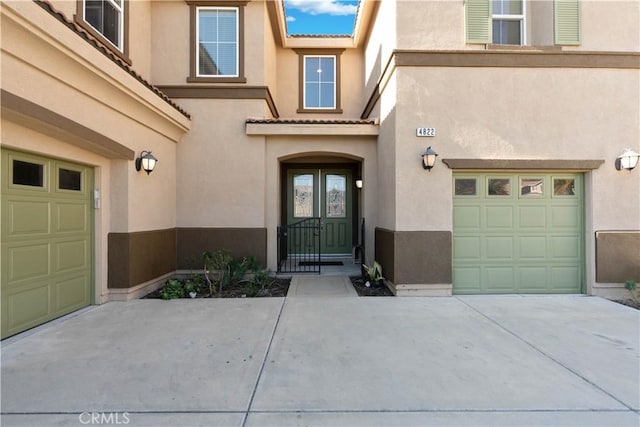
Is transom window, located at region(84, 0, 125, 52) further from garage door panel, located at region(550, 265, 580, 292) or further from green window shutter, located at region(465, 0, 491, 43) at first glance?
garage door panel, located at region(550, 265, 580, 292)

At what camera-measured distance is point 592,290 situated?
229 inches

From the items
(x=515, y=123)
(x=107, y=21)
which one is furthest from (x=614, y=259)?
(x=107, y=21)

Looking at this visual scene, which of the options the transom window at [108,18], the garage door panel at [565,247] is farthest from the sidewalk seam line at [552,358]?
the transom window at [108,18]

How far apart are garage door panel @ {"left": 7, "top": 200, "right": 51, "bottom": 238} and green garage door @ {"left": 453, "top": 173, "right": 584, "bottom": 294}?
21.0 ft

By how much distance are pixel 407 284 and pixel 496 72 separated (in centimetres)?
416

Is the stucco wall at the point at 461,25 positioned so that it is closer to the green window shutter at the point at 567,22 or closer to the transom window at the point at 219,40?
the green window shutter at the point at 567,22

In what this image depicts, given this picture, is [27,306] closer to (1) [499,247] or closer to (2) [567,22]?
(1) [499,247]

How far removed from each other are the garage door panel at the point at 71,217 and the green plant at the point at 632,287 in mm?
9329

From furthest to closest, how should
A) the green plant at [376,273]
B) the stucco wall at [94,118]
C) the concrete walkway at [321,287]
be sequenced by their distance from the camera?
the green plant at [376,273] < the concrete walkway at [321,287] < the stucco wall at [94,118]

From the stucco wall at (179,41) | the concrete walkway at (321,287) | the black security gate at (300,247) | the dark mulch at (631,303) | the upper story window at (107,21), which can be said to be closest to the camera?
the dark mulch at (631,303)

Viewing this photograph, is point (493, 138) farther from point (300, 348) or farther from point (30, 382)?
point (30, 382)

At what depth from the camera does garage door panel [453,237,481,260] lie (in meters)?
5.90

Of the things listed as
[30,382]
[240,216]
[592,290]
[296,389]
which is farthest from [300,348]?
[592,290]

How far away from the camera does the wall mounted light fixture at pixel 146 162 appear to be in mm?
5711
